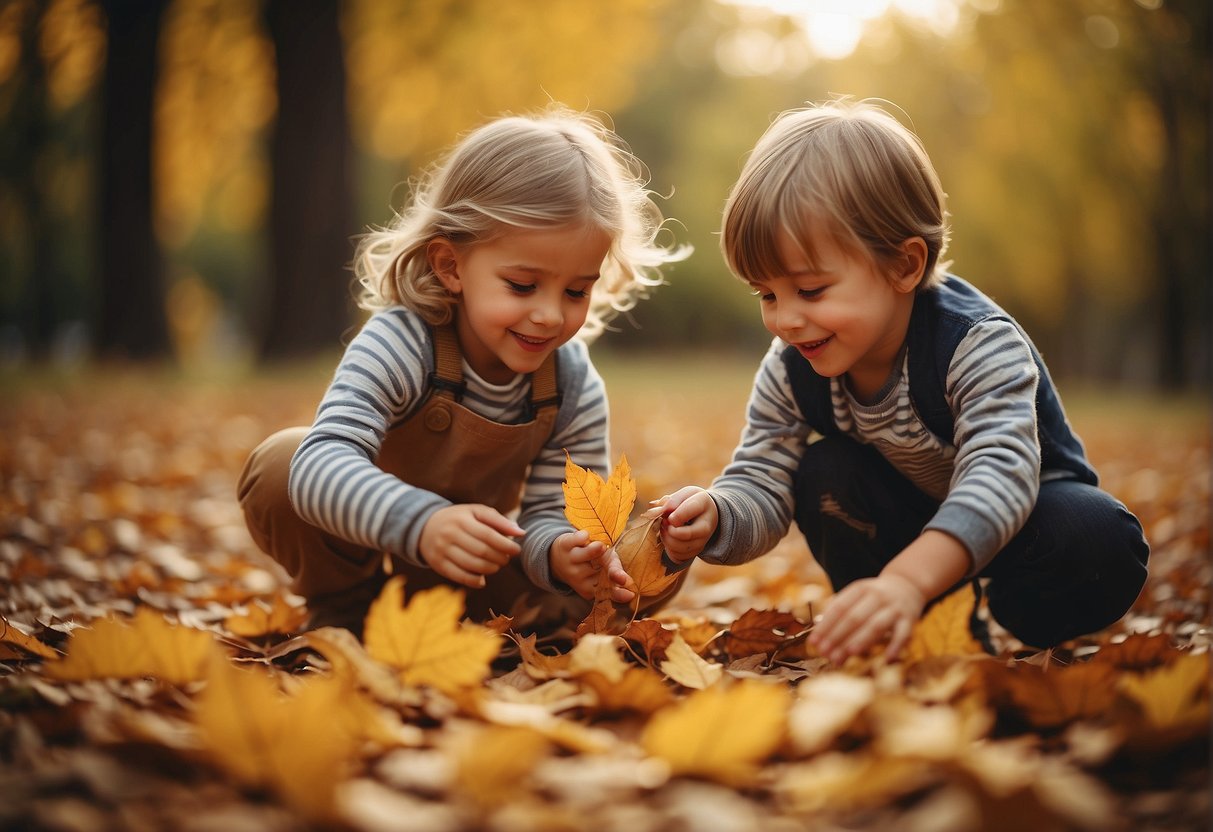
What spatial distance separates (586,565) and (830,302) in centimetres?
62

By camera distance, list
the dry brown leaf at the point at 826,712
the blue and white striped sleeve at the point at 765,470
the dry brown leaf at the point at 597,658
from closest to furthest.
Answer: the dry brown leaf at the point at 826,712, the dry brown leaf at the point at 597,658, the blue and white striped sleeve at the point at 765,470

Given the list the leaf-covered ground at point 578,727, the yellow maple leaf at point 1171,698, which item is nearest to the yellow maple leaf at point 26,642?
the leaf-covered ground at point 578,727

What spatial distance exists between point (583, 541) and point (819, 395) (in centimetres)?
60

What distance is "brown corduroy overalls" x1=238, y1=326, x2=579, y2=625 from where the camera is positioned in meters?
1.94

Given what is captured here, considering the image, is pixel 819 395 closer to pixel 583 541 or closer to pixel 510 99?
pixel 583 541

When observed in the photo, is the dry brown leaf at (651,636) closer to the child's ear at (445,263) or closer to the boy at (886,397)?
the boy at (886,397)

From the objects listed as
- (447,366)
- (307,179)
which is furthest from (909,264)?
(307,179)


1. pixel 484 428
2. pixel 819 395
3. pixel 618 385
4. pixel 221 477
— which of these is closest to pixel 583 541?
pixel 484 428

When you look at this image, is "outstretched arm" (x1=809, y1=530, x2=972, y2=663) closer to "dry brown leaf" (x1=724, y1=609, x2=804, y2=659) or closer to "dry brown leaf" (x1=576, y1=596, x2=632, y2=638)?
"dry brown leaf" (x1=724, y1=609, x2=804, y2=659)

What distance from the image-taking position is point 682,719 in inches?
39.4

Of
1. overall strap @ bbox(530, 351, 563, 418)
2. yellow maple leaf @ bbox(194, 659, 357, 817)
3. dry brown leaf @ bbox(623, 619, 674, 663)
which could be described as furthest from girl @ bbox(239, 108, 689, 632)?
yellow maple leaf @ bbox(194, 659, 357, 817)

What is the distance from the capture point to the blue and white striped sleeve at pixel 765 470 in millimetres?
1836

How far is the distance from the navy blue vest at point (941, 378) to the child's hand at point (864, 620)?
548mm

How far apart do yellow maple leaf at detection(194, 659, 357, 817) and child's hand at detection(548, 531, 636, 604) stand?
71 centimetres
